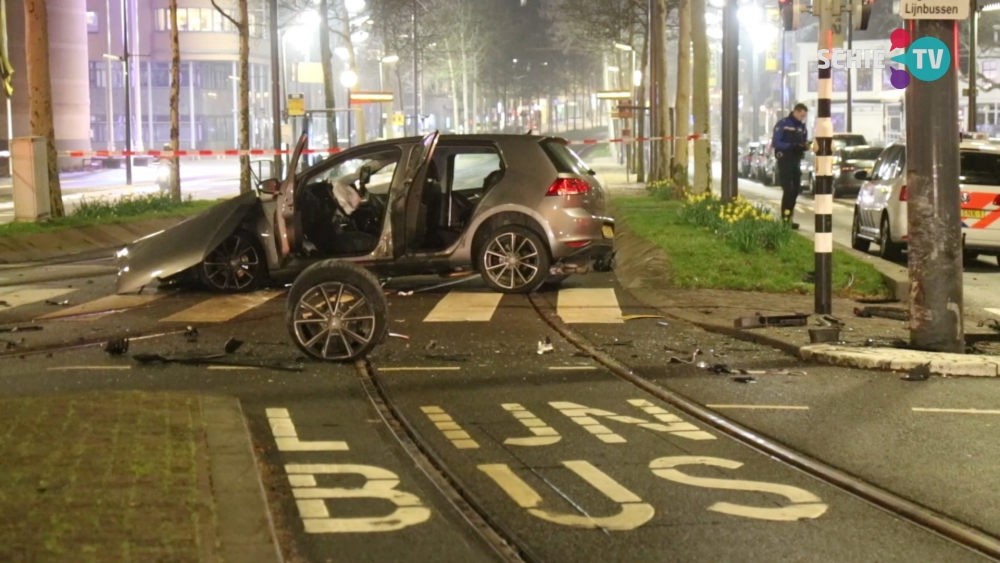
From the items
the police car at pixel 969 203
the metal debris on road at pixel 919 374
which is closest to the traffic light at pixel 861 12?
the metal debris on road at pixel 919 374

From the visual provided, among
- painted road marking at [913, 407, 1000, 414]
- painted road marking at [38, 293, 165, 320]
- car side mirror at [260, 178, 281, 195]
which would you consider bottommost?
painted road marking at [913, 407, 1000, 414]

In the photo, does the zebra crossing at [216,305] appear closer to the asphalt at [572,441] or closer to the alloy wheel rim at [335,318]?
the asphalt at [572,441]

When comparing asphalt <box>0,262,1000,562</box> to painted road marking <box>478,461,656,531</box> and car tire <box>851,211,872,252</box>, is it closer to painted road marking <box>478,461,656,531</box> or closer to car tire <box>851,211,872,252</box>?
painted road marking <box>478,461,656,531</box>

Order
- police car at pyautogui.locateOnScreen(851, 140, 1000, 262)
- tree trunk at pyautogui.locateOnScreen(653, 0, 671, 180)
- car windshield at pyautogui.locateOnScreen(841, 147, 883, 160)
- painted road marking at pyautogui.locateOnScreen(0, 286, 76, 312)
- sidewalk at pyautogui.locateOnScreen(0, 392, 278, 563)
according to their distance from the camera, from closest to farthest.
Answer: sidewalk at pyautogui.locateOnScreen(0, 392, 278, 563) → painted road marking at pyautogui.locateOnScreen(0, 286, 76, 312) → police car at pyautogui.locateOnScreen(851, 140, 1000, 262) → car windshield at pyautogui.locateOnScreen(841, 147, 883, 160) → tree trunk at pyautogui.locateOnScreen(653, 0, 671, 180)

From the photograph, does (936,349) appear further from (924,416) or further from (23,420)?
(23,420)

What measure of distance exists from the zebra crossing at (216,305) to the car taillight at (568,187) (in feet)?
3.45

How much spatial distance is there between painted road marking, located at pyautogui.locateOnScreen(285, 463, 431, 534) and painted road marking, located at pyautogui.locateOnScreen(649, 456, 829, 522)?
49.8 inches

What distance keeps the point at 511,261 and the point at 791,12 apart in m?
3.62

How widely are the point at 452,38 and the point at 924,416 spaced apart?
259 feet

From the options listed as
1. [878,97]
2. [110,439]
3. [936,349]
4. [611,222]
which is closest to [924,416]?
[936,349]

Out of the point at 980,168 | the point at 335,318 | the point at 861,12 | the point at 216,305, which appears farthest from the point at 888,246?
the point at 335,318

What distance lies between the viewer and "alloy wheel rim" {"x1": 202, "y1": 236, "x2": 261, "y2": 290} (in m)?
13.8

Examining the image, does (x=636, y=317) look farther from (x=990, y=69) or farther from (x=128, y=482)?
(x=990, y=69)

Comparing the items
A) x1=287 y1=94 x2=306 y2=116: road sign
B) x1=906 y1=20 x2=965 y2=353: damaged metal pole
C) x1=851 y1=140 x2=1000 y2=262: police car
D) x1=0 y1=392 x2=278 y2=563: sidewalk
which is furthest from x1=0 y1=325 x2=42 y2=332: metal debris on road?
x1=287 y1=94 x2=306 y2=116: road sign
